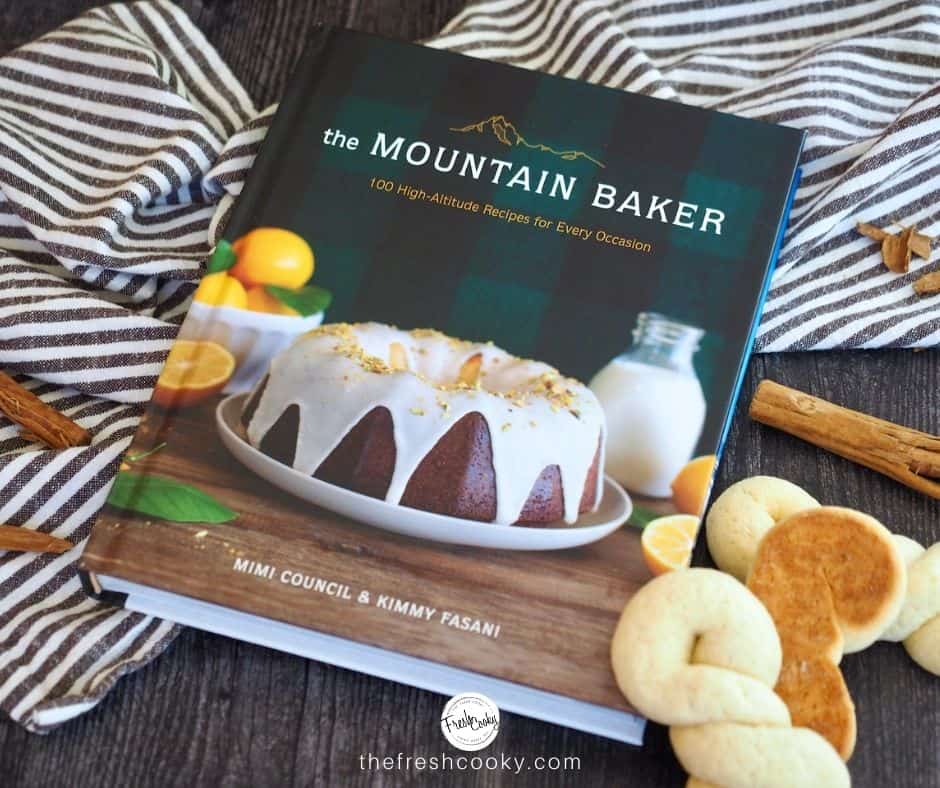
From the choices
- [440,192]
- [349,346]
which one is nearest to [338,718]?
[349,346]

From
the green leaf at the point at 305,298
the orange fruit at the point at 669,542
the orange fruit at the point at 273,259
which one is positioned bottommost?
the orange fruit at the point at 669,542

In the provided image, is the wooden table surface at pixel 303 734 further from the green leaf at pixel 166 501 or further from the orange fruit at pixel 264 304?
the orange fruit at pixel 264 304

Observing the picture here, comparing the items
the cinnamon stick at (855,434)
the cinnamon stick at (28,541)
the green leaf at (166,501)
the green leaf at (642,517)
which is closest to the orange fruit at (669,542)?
the green leaf at (642,517)

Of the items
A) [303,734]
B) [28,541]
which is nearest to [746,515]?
[303,734]

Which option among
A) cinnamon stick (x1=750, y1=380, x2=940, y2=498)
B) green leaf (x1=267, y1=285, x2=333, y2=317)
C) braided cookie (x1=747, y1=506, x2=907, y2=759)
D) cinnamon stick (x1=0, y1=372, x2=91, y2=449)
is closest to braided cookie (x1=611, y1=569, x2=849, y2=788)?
braided cookie (x1=747, y1=506, x2=907, y2=759)

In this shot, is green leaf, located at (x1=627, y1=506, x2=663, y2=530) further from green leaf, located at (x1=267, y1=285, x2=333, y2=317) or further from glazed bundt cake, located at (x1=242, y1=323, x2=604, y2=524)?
green leaf, located at (x1=267, y1=285, x2=333, y2=317)

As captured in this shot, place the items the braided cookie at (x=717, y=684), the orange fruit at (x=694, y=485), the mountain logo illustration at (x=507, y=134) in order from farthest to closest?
the mountain logo illustration at (x=507, y=134)
the orange fruit at (x=694, y=485)
the braided cookie at (x=717, y=684)
